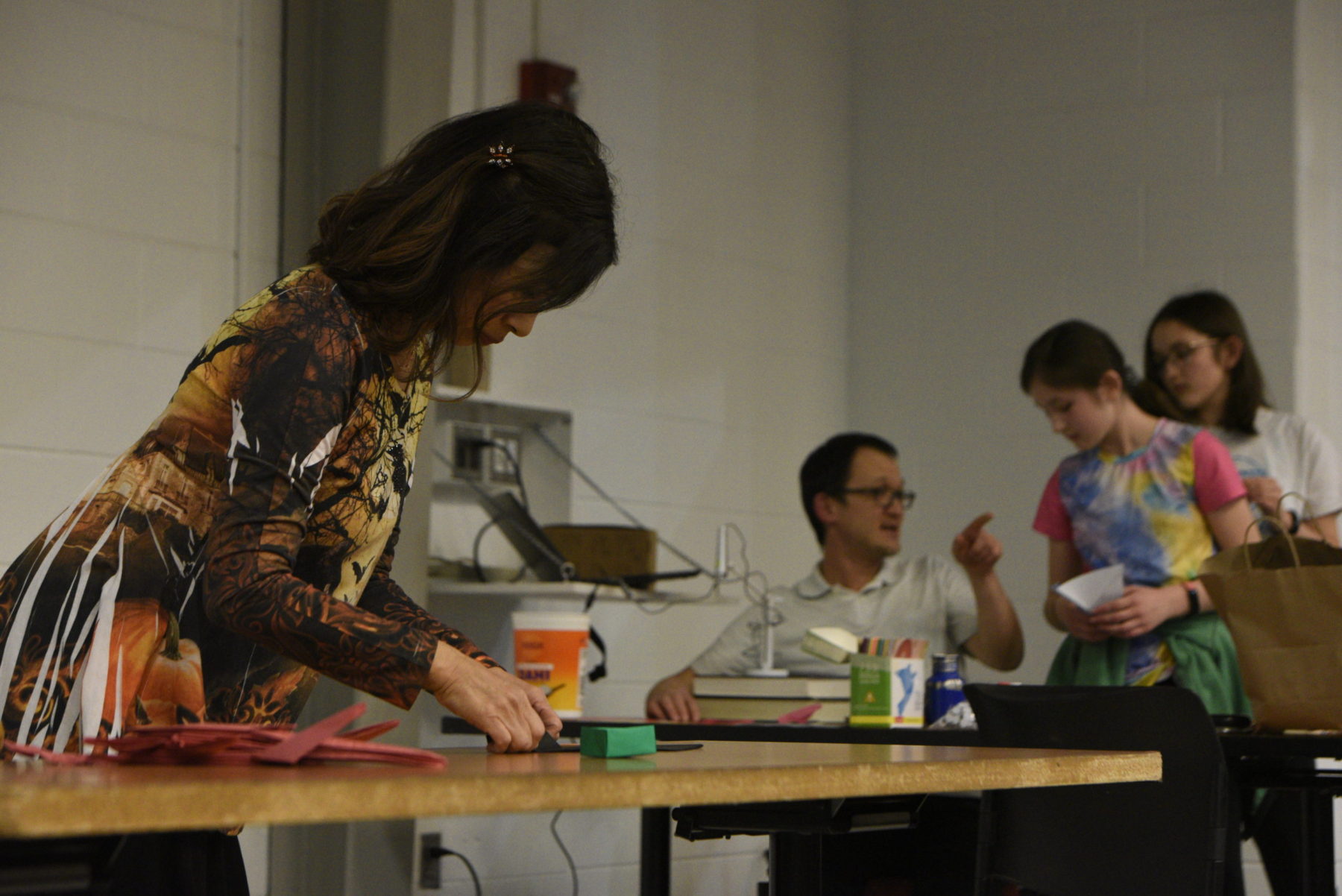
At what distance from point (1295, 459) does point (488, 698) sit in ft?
8.27

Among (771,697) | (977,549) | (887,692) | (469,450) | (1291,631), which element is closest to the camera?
(1291,631)

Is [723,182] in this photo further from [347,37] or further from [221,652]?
[221,652]

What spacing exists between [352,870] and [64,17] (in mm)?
1704

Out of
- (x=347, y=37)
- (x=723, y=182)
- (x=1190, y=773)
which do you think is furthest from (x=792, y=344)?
(x=1190, y=773)

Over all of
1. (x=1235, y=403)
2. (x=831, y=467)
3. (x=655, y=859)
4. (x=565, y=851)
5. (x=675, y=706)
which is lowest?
(x=565, y=851)

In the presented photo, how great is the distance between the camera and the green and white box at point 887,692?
99.9 inches

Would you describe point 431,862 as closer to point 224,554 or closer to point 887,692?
point 887,692

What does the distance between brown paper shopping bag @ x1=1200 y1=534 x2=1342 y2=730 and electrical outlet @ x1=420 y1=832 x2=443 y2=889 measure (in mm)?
1798

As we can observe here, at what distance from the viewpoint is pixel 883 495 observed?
3549mm

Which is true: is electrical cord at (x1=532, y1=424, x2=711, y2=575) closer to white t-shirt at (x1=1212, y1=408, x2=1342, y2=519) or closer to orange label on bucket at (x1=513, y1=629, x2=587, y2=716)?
Result: orange label on bucket at (x1=513, y1=629, x2=587, y2=716)

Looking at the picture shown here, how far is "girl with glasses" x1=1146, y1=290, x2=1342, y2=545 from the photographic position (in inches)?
129

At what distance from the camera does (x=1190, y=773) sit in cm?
193

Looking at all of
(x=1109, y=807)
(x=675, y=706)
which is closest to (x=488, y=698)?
(x=1109, y=807)

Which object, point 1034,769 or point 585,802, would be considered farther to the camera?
point 1034,769
